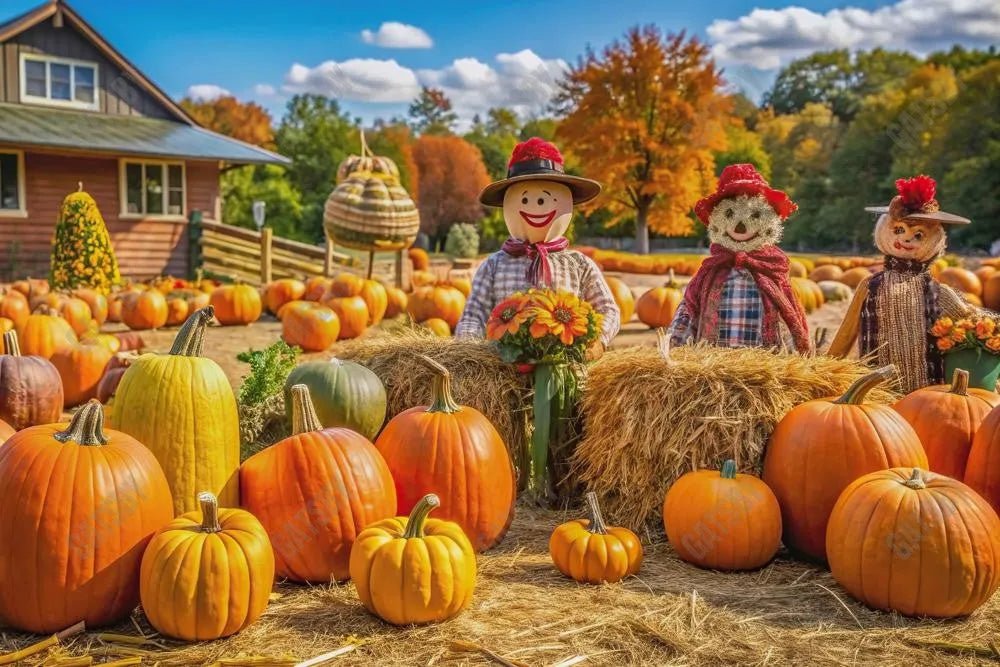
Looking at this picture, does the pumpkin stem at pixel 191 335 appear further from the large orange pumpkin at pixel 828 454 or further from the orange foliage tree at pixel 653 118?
the orange foliage tree at pixel 653 118

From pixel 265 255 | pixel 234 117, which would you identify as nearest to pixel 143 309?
pixel 265 255

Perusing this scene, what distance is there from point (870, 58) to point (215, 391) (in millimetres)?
56232

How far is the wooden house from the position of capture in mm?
15586

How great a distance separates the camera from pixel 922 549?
2.76 m

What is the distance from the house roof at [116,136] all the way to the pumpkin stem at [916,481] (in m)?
14.5

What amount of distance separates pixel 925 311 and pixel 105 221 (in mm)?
15213

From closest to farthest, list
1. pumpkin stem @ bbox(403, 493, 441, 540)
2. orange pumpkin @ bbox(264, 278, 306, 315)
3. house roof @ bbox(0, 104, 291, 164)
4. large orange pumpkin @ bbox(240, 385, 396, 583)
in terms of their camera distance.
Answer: pumpkin stem @ bbox(403, 493, 441, 540)
large orange pumpkin @ bbox(240, 385, 396, 583)
orange pumpkin @ bbox(264, 278, 306, 315)
house roof @ bbox(0, 104, 291, 164)

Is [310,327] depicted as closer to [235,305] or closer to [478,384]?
[235,305]

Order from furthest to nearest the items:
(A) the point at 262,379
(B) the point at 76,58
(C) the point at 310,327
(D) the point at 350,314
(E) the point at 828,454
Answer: (B) the point at 76,58 < (D) the point at 350,314 < (C) the point at 310,327 < (A) the point at 262,379 < (E) the point at 828,454

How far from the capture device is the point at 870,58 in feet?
171

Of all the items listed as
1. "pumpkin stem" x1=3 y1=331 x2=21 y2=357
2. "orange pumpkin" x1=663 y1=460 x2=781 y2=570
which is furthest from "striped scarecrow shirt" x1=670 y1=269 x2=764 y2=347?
"pumpkin stem" x1=3 y1=331 x2=21 y2=357

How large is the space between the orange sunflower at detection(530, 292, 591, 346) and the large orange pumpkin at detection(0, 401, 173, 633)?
1.79 meters

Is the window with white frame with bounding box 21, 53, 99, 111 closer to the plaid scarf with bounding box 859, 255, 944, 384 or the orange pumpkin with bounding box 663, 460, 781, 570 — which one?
the plaid scarf with bounding box 859, 255, 944, 384

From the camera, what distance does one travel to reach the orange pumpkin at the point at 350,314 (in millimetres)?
9133
